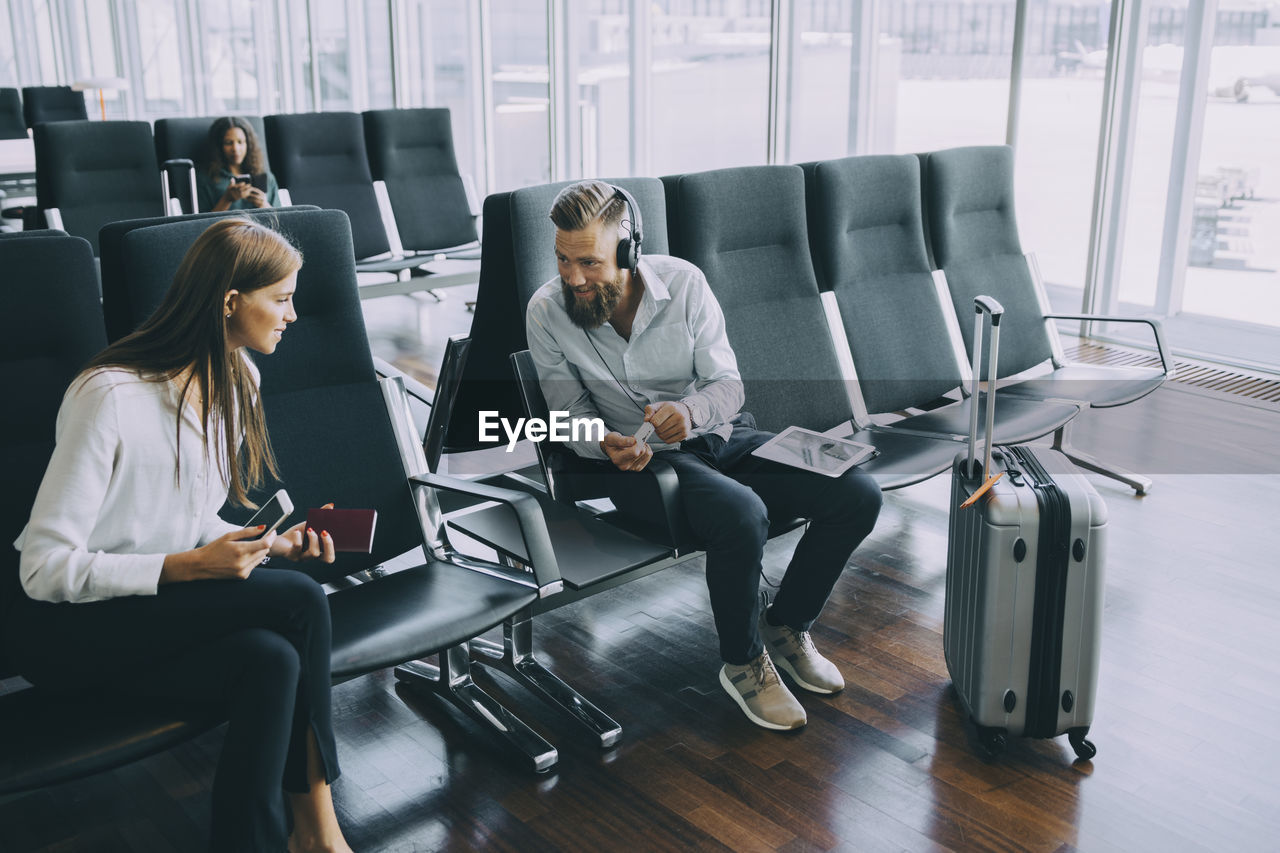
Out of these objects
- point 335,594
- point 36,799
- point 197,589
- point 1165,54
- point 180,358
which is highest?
point 1165,54

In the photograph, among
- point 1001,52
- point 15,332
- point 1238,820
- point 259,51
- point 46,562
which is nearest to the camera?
point 46,562

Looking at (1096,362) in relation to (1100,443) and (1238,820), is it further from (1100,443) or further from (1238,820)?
(1238,820)

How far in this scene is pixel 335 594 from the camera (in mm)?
1962

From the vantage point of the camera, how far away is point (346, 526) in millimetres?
1724

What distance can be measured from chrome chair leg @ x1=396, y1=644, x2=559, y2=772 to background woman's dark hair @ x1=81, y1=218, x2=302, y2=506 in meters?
0.68

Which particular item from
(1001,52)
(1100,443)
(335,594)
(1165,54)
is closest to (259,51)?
(1001,52)

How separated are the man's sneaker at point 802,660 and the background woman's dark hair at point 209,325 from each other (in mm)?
1174

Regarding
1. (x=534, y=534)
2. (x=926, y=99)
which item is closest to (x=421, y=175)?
(x=926, y=99)

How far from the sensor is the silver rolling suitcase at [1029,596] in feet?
6.44

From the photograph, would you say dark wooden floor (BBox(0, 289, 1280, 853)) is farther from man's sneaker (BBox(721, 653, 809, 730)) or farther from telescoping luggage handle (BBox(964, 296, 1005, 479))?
telescoping luggage handle (BBox(964, 296, 1005, 479))

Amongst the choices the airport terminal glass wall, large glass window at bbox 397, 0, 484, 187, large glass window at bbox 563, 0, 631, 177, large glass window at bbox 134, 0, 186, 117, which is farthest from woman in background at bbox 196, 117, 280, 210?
large glass window at bbox 134, 0, 186, 117

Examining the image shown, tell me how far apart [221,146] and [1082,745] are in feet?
13.1

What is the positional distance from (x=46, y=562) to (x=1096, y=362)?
4.27 m

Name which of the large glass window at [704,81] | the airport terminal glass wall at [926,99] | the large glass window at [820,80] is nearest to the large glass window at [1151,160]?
the airport terminal glass wall at [926,99]
